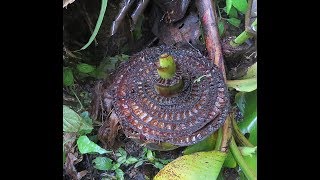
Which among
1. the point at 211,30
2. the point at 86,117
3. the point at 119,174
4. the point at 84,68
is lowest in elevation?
the point at 119,174

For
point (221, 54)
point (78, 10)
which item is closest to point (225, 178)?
point (221, 54)

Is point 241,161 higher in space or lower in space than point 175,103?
lower

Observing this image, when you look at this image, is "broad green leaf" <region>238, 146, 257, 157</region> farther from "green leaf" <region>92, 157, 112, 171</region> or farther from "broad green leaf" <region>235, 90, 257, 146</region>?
"green leaf" <region>92, 157, 112, 171</region>

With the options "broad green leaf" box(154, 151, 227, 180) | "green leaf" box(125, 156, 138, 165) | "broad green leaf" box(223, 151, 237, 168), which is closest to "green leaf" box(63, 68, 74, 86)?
"green leaf" box(125, 156, 138, 165)

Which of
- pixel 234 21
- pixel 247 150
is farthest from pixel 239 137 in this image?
pixel 234 21

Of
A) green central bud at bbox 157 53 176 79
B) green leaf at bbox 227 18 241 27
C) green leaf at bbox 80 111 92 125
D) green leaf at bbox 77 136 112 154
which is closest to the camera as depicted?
green central bud at bbox 157 53 176 79

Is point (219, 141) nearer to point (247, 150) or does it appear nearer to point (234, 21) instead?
point (247, 150)
